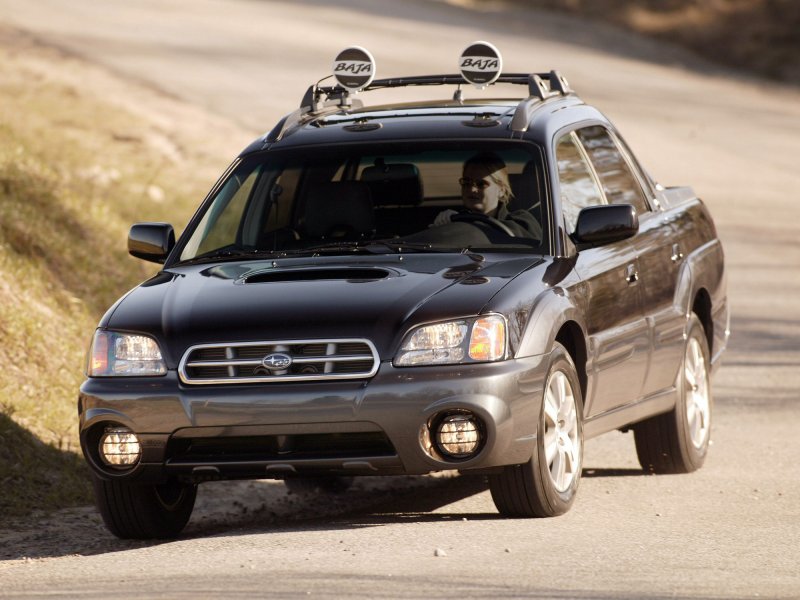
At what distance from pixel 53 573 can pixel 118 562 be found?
25 cm

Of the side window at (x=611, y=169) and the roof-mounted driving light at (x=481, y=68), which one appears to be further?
the roof-mounted driving light at (x=481, y=68)

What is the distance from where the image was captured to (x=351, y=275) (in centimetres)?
732

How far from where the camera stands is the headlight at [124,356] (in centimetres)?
703

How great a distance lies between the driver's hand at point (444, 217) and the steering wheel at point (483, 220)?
2 cm

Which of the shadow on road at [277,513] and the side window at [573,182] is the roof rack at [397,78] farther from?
the shadow on road at [277,513]

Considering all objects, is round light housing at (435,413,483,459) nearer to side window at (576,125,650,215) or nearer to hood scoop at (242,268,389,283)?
hood scoop at (242,268,389,283)

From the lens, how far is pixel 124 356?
7.10 m

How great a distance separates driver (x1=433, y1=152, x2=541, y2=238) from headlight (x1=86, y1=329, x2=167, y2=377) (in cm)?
161

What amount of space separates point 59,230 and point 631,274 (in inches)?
258

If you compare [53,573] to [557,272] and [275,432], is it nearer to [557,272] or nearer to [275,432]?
[275,432]

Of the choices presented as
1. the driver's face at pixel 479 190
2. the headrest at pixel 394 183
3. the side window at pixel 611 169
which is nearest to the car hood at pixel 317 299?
the driver's face at pixel 479 190

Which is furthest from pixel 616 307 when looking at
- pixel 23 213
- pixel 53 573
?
pixel 23 213

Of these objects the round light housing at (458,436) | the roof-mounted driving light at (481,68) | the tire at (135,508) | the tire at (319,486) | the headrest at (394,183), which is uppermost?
the roof-mounted driving light at (481,68)

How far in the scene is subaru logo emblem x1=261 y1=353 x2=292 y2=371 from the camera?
684 cm
